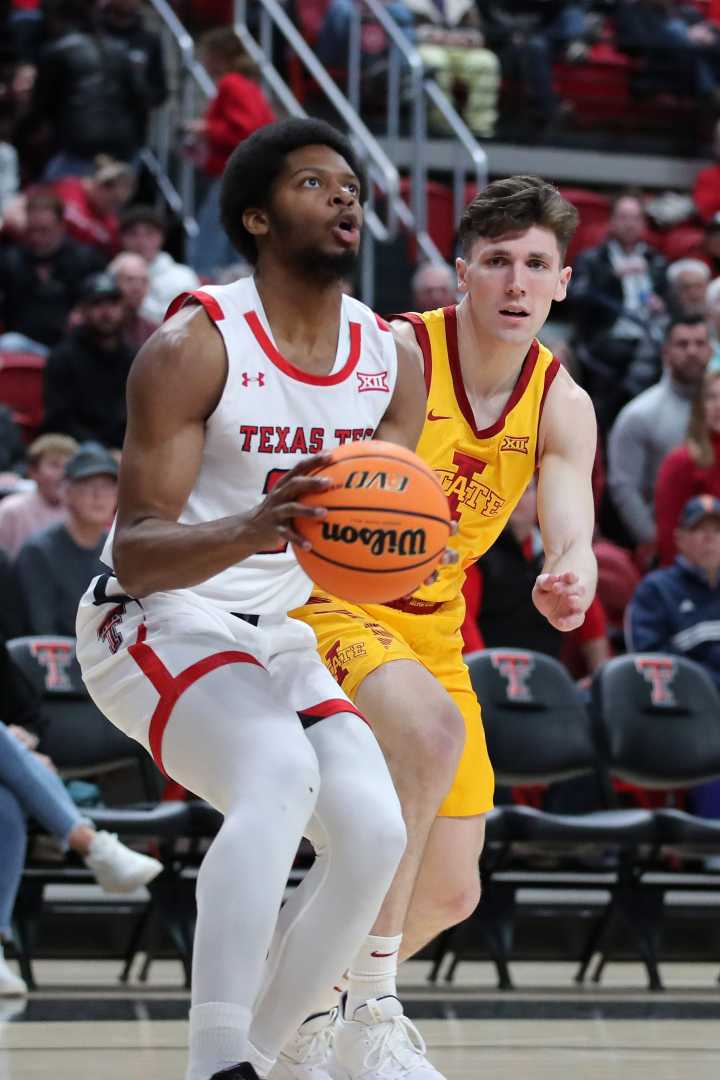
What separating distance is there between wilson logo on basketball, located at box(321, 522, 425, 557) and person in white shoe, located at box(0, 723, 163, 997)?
10.3 ft

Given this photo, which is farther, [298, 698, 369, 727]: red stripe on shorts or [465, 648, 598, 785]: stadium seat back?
[465, 648, 598, 785]: stadium seat back

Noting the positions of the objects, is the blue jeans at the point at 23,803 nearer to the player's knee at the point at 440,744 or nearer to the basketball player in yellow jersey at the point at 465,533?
the basketball player in yellow jersey at the point at 465,533

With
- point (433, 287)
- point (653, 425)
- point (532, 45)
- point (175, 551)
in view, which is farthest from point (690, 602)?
point (532, 45)

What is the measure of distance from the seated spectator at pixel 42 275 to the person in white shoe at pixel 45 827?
13.8 ft

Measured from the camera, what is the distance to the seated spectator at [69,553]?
751 centimetres

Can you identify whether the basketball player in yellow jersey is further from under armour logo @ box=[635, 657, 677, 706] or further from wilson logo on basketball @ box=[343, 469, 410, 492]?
under armour logo @ box=[635, 657, 677, 706]

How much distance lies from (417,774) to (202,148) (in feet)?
26.8

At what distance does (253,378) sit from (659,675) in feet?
14.5

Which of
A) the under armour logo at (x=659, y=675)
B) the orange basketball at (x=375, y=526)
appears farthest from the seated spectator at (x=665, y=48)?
the orange basketball at (x=375, y=526)

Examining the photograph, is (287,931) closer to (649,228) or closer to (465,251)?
(465,251)

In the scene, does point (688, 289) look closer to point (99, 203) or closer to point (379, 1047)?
point (99, 203)

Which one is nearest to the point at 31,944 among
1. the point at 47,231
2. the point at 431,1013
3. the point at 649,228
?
the point at 431,1013

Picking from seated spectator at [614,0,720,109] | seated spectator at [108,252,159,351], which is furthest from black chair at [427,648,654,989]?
seated spectator at [614,0,720,109]

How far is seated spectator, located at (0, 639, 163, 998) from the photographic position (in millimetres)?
6246
